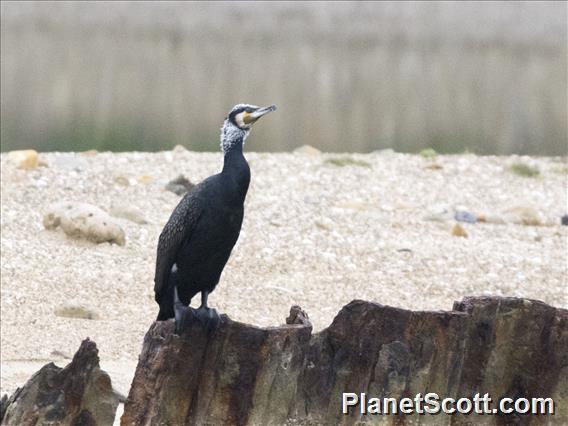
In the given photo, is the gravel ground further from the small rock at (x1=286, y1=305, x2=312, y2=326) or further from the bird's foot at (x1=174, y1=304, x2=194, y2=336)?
the small rock at (x1=286, y1=305, x2=312, y2=326)

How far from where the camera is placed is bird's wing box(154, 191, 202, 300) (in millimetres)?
7039

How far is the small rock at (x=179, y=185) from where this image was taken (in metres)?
14.1

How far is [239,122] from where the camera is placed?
22.8 feet

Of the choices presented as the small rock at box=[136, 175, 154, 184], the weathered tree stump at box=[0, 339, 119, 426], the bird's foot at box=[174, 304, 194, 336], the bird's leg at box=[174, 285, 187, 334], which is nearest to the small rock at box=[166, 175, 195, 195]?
the small rock at box=[136, 175, 154, 184]

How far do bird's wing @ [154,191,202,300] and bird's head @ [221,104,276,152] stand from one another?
0.31 m

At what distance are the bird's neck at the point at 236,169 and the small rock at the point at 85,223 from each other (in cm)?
528

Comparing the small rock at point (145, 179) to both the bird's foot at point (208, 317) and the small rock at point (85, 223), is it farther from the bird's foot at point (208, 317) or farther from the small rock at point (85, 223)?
the bird's foot at point (208, 317)

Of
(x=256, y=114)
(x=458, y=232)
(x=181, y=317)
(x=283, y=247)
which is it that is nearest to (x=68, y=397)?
→ (x=181, y=317)

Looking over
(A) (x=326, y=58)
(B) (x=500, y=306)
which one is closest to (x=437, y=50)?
(A) (x=326, y=58)

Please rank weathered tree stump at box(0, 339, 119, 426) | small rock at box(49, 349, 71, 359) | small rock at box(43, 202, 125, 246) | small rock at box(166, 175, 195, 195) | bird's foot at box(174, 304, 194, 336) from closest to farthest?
weathered tree stump at box(0, 339, 119, 426), bird's foot at box(174, 304, 194, 336), small rock at box(49, 349, 71, 359), small rock at box(43, 202, 125, 246), small rock at box(166, 175, 195, 195)

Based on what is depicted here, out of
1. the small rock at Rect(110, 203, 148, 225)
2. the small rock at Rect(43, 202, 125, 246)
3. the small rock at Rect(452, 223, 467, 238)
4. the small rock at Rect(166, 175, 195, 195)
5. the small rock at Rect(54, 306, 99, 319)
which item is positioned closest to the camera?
the small rock at Rect(54, 306, 99, 319)

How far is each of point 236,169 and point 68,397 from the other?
4.44 ft

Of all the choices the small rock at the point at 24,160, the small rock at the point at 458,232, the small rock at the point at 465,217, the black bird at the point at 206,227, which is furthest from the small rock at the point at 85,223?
the black bird at the point at 206,227

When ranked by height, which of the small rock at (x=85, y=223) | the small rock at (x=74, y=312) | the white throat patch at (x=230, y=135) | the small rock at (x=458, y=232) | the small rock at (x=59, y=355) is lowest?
the small rock at (x=59, y=355)
